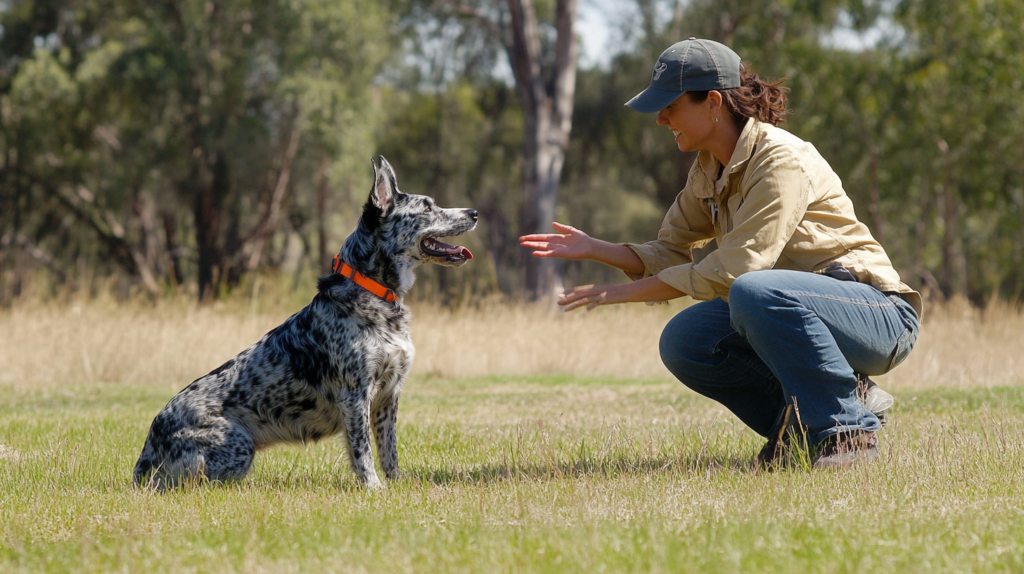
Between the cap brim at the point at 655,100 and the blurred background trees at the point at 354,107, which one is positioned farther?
the blurred background trees at the point at 354,107

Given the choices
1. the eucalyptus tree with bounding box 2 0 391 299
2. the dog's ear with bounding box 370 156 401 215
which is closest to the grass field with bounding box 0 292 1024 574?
the dog's ear with bounding box 370 156 401 215

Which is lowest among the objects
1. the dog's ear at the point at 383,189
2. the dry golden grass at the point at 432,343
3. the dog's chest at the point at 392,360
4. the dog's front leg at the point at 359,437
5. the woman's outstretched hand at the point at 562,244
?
the dry golden grass at the point at 432,343

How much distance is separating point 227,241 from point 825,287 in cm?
2622

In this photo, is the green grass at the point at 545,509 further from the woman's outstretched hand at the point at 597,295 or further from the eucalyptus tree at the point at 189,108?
the eucalyptus tree at the point at 189,108

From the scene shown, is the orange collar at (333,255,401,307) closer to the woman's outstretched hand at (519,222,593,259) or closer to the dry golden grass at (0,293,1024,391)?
the woman's outstretched hand at (519,222,593,259)

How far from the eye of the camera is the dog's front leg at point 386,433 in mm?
5414

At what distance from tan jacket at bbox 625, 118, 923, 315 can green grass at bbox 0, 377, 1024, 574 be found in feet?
3.14

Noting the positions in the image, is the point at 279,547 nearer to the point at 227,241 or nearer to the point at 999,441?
the point at 999,441

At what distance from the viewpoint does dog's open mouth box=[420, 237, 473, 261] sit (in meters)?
5.42

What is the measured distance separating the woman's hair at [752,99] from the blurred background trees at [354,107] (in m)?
15.2

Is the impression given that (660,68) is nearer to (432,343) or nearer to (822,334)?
(822,334)

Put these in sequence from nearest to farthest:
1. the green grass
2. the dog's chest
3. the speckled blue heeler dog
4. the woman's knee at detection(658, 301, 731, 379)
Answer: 1. the green grass
2. the speckled blue heeler dog
3. the dog's chest
4. the woman's knee at detection(658, 301, 731, 379)

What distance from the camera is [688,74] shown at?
15.5ft

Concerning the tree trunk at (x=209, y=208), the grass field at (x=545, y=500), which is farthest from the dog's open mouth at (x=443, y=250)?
the tree trunk at (x=209, y=208)
